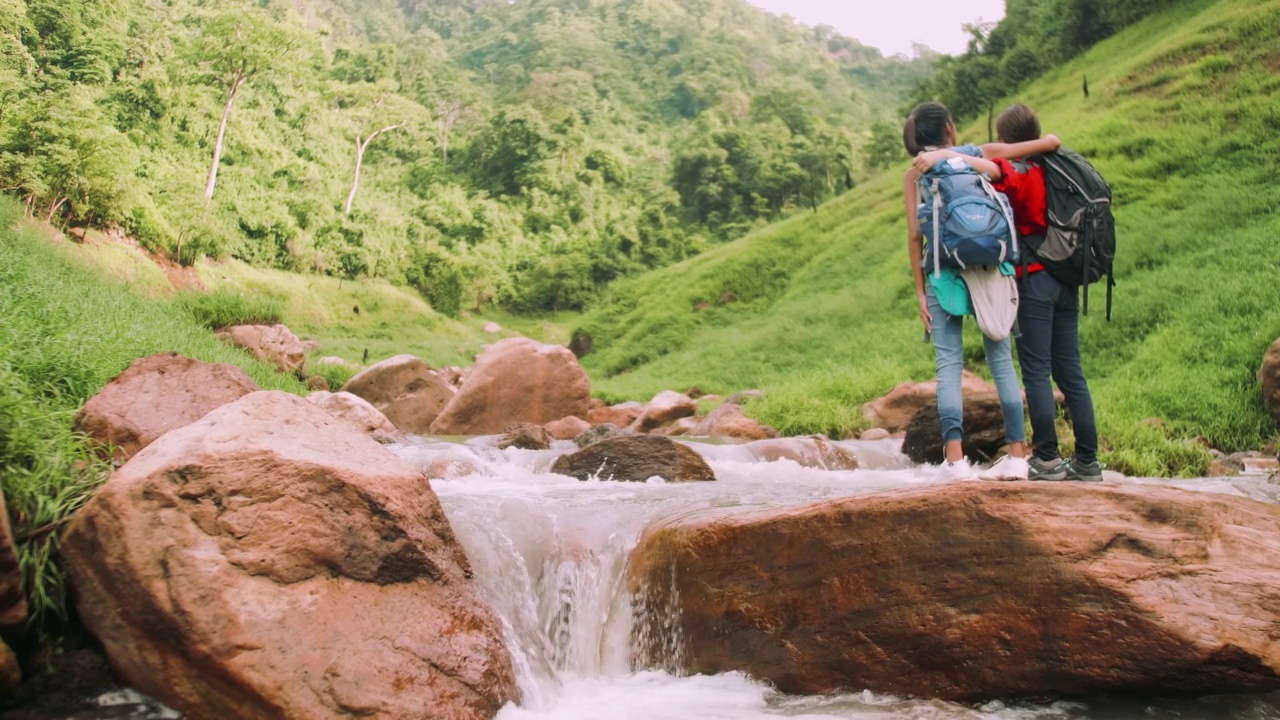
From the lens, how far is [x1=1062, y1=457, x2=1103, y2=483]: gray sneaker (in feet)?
14.7

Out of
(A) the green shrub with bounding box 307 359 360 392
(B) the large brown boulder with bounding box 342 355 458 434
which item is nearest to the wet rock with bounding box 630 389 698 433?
(B) the large brown boulder with bounding box 342 355 458 434

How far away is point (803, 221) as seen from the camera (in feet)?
110

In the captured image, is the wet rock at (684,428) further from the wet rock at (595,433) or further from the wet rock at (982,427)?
the wet rock at (982,427)

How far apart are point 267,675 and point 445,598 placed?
2.73 feet

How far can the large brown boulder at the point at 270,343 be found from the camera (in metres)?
15.9

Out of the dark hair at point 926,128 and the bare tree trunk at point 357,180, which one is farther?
the bare tree trunk at point 357,180

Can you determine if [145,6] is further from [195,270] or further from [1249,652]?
[1249,652]

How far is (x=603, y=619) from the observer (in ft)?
13.4

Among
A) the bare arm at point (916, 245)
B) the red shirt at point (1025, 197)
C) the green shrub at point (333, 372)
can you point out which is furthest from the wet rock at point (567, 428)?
the red shirt at point (1025, 197)

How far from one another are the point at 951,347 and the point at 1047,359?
1.64 feet

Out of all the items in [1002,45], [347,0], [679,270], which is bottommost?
[679,270]

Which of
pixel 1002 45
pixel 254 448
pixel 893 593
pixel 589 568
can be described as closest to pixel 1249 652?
pixel 893 593

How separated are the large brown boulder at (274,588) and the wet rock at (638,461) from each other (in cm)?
375

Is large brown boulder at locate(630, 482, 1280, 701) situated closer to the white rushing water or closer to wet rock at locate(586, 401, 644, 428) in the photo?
the white rushing water
